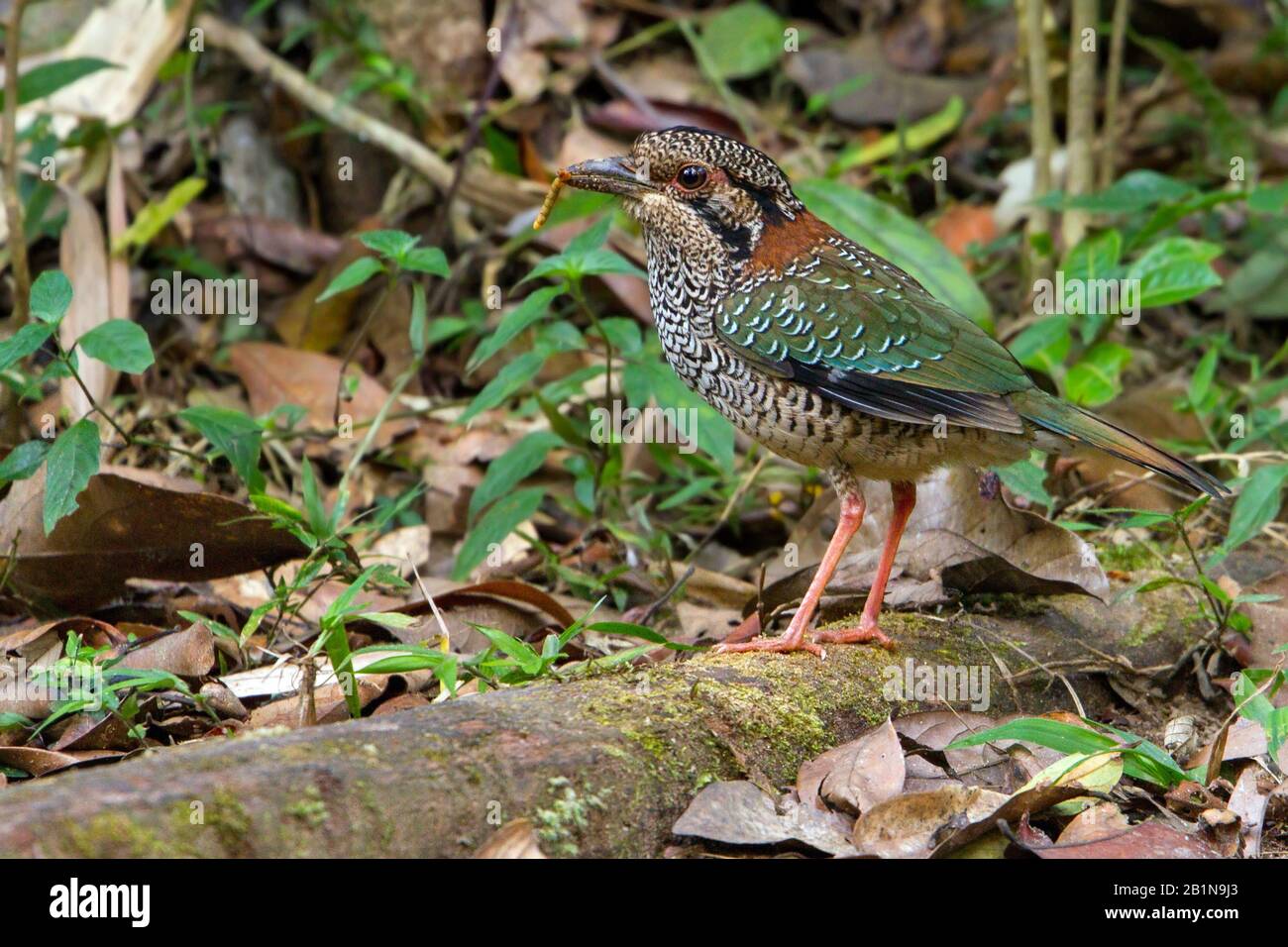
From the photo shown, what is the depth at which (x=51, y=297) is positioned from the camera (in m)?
4.20

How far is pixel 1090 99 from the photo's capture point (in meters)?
7.15

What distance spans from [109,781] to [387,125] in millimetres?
5993

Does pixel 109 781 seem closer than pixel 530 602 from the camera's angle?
Yes

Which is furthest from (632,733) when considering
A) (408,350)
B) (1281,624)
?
(408,350)

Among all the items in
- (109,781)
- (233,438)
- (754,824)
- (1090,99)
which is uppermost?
(1090,99)

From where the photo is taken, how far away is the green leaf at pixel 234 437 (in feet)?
15.3

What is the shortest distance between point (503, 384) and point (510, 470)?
17.7 inches

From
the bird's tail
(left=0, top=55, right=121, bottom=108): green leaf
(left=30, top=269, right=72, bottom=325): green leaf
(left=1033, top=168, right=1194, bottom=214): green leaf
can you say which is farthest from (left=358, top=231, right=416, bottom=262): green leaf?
(left=1033, top=168, right=1194, bottom=214): green leaf

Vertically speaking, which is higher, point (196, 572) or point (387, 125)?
point (387, 125)

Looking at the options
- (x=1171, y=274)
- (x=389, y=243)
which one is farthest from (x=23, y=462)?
(x=1171, y=274)

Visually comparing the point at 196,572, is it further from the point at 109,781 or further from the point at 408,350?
the point at 408,350

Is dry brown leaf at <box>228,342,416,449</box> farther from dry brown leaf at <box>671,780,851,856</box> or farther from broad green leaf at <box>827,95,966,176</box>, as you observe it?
dry brown leaf at <box>671,780,851,856</box>

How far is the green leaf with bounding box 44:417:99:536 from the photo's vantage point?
13.1 feet

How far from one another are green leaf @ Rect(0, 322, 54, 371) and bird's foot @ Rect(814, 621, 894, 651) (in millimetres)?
2425
